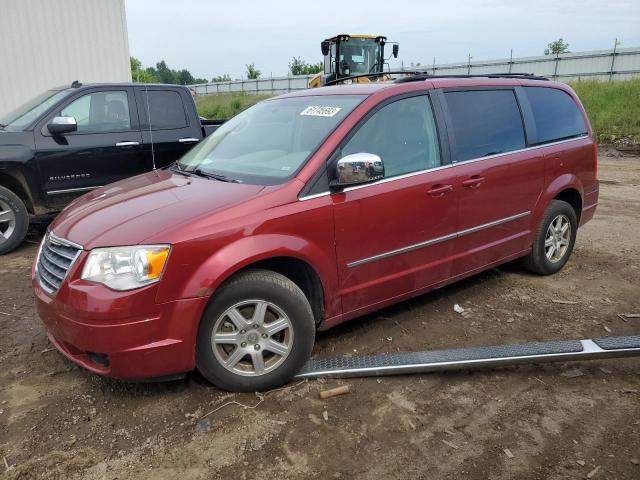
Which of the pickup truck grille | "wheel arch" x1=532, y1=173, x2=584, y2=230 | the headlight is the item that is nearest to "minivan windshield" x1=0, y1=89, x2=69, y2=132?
the pickup truck grille

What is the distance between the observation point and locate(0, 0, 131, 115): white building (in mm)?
11664

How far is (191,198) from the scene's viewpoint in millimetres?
3080

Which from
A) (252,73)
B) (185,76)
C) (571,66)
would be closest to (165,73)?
(185,76)

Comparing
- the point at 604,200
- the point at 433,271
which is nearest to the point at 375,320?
the point at 433,271

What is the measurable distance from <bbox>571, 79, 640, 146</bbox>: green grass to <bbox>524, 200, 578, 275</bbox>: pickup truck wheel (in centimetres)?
1195

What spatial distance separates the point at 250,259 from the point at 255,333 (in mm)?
436

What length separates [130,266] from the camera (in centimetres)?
265

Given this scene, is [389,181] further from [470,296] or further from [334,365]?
[470,296]

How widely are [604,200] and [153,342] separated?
26.5ft

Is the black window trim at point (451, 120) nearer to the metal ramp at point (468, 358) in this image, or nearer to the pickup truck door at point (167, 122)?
the metal ramp at point (468, 358)

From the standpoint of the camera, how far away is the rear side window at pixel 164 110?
658 centimetres

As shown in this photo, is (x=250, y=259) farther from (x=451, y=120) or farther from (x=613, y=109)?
(x=613, y=109)

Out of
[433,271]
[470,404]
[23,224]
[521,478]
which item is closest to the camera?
[521,478]

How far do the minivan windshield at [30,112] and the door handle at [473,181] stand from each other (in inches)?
191
